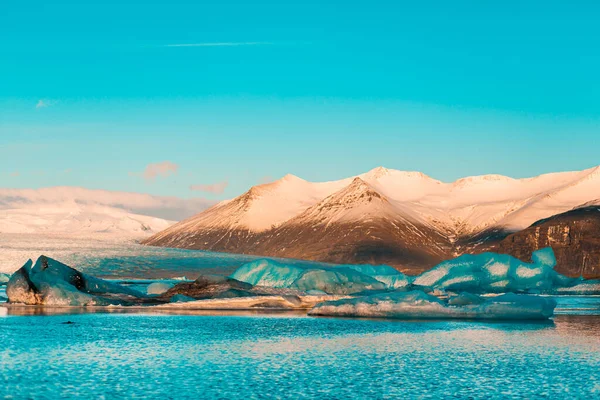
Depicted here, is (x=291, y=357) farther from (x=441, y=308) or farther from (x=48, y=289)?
(x=48, y=289)

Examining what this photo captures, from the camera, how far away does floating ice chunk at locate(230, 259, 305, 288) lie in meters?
85.2

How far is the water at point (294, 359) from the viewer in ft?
76.7

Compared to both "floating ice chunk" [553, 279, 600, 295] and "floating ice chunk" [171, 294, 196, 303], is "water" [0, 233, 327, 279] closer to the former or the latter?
"floating ice chunk" [553, 279, 600, 295]

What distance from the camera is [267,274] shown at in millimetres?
85812

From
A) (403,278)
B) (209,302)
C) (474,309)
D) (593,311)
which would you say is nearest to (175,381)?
(474,309)

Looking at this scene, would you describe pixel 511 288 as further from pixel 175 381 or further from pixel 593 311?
pixel 175 381

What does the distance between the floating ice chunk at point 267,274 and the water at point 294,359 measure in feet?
130

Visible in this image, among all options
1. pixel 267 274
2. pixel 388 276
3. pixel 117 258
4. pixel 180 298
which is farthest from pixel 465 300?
pixel 117 258

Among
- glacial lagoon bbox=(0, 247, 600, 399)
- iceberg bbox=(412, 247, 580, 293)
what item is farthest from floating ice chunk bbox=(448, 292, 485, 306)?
iceberg bbox=(412, 247, 580, 293)

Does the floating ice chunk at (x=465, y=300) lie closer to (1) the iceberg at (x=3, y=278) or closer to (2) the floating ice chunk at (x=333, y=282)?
(2) the floating ice chunk at (x=333, y=282)

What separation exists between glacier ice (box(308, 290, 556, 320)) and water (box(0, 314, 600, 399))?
5.76 ft

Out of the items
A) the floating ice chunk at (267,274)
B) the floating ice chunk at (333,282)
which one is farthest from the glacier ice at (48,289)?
the floating ice chunk at (267,274)

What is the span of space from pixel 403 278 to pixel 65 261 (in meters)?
52.9

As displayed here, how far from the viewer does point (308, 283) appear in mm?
74688
